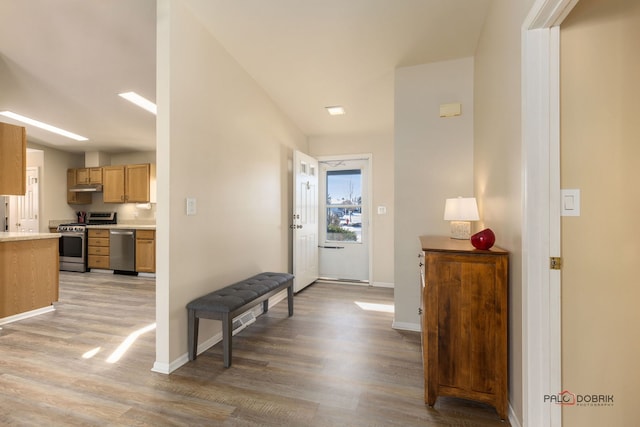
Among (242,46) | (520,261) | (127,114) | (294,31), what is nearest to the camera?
(520,261)

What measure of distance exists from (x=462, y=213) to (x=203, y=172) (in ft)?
7.13

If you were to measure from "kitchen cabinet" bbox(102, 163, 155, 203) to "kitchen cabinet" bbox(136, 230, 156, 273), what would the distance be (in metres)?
0.84

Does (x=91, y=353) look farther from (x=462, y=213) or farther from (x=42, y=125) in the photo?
(x=42, y=125)

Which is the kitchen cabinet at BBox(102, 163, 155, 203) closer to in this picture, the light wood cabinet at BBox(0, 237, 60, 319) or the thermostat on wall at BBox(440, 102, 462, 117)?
the light wood cabinet at BBox(0, 237, 60, 319)

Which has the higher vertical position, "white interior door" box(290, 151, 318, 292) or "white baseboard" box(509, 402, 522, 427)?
"white interior door" box(290, 151, 318, 292)

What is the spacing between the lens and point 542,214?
4.49 ft

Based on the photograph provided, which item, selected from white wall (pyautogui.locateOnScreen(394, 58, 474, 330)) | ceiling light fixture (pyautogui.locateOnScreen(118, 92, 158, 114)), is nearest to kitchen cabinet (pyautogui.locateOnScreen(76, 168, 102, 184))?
ceiling light fixture (pyautogui.locateOnScreen(118, 92, 158, 114))

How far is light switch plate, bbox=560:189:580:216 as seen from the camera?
4.44 feet

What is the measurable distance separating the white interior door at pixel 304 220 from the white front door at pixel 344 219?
0.35 m

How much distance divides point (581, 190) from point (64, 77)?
4.96 metres

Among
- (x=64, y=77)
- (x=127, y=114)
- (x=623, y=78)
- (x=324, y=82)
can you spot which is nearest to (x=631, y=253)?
(x=623, y=78)

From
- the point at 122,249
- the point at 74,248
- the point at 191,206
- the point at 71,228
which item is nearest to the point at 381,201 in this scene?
the point at 191,206

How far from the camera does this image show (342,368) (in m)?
2.25

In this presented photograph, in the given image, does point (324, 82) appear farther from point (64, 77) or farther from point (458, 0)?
point (64, 77)
